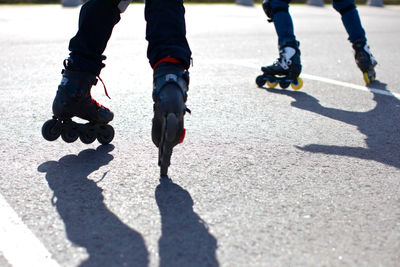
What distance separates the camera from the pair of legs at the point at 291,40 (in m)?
5.04

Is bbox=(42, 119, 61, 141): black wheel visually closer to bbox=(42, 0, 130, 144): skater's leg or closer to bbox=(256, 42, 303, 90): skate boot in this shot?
bbox=(42, 0, 130, 144): skater's leg

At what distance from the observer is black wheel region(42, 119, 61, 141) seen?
311cm

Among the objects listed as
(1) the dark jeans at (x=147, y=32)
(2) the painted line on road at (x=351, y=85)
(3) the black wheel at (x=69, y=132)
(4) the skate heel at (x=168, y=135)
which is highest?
(1) the dark jeans at (x=147, y=32)

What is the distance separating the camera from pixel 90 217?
235 centimetres

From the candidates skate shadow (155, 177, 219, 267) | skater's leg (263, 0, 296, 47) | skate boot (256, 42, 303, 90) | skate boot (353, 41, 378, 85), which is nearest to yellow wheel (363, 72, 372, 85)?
skate boot (353, 41, 378, 85)

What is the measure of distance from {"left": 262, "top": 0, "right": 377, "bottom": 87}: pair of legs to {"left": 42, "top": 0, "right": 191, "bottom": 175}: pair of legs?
7.13 ft

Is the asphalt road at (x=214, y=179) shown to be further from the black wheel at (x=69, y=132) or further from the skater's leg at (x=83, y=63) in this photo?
the skater's leg at (x=83, y=63)

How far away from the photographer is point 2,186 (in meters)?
2.67

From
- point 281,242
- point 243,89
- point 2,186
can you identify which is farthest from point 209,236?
point 243,89

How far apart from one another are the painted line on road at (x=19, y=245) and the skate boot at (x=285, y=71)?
10.4 feet

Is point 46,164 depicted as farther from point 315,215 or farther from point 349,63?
point 349,63

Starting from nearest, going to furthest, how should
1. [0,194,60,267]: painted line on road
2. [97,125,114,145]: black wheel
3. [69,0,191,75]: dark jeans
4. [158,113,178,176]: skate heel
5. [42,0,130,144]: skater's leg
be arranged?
[0,194,60,267]: painted line on road
[158,113,178,176]: skate heel
[69,0,191,75]: dark jeans
[42,0,130,144]: skater's leg
[97,125,114,145]: black wheel

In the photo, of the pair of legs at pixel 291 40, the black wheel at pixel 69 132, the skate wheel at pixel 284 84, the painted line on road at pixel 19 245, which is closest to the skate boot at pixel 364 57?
the pair of legs at pixel 291 40

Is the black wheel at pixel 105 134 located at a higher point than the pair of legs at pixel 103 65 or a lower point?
lower
